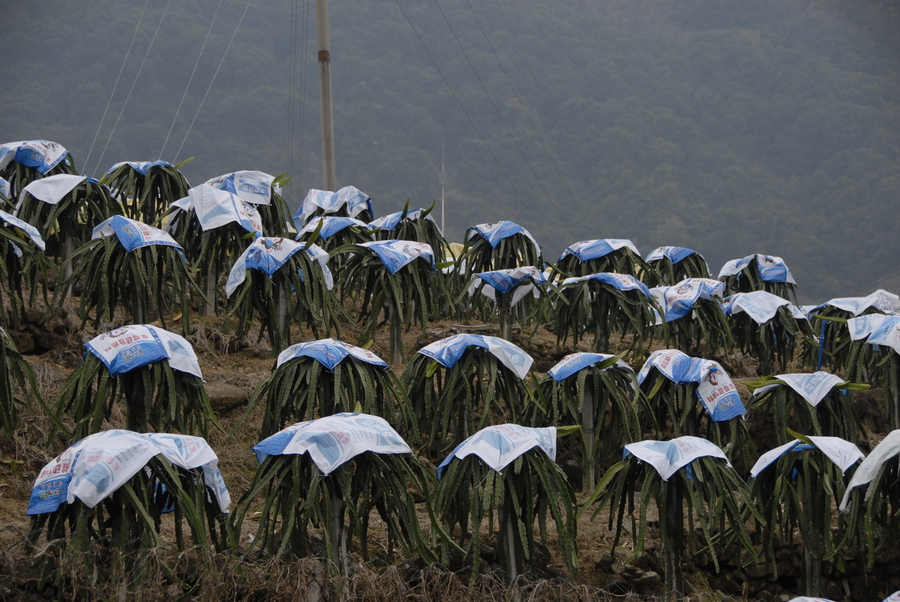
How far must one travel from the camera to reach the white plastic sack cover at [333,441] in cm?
638

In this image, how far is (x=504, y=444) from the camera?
6.98 metres

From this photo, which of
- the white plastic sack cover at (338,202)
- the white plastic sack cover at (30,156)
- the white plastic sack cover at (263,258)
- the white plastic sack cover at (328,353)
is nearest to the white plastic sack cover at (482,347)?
the white plastic sack cover at (328,353)

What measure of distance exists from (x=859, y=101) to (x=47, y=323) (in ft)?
206

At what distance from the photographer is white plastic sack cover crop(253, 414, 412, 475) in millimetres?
6379

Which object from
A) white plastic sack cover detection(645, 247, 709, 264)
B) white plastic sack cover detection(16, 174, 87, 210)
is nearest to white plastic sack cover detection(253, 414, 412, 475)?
white plastic sack cover detection(16, 174, 87, 210)

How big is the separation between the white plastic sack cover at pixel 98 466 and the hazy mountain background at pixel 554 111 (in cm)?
4206

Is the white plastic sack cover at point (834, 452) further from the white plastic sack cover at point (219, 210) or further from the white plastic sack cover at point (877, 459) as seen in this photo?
the white plastic sack cover at point (219, 210)

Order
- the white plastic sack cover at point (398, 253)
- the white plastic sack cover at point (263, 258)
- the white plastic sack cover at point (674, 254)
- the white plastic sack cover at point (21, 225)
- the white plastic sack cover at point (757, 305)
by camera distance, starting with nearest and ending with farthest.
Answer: the white plastic sack cover at point (21, 225), the white plastic sack cover at point (263, 258), the white plastic sack cover at point (398, 253), the white plastic sack cover at point (757, 305), the white plastic sack cover at point (674, 254)

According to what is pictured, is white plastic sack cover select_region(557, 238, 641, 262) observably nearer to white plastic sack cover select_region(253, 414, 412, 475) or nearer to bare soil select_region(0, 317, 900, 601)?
bare soil select_region(0, 317, 900, 601)

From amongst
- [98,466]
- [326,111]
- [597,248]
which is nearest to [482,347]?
[98,466]

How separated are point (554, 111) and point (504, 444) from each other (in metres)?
60.1

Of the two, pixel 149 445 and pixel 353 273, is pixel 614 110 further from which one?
pixel 149 445

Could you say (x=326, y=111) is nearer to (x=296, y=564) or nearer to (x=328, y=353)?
(x=328, y=353)

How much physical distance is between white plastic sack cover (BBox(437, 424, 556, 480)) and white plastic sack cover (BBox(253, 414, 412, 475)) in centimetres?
56
